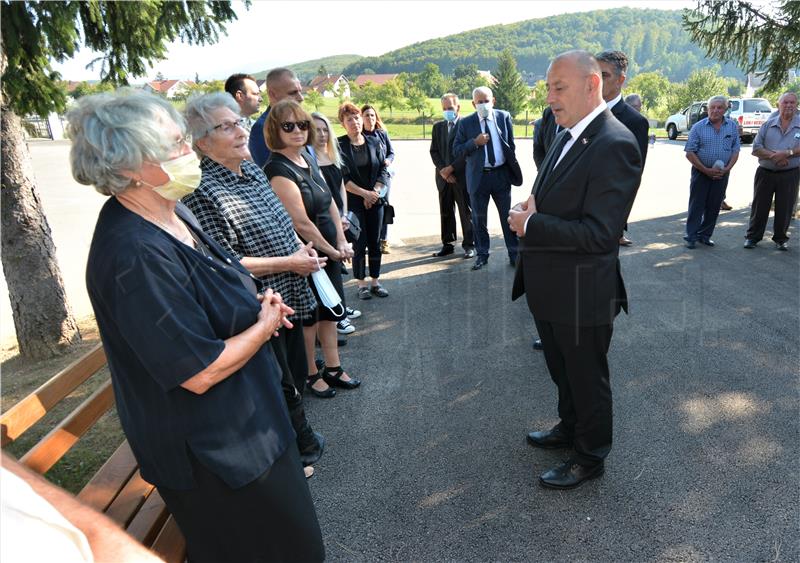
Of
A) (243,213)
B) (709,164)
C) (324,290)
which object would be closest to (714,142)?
(709,164)

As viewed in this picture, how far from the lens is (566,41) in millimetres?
112125

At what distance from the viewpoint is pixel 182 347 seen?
57.9 inches

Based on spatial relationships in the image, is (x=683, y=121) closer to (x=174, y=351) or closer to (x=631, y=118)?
(x=631, y=118)

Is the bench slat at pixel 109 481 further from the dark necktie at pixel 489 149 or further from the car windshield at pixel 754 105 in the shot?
the car windshield at pixel 754 105

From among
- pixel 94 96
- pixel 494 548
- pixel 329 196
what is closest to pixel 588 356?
pixel 494 548

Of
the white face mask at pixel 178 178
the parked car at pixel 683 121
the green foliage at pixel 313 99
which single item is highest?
the green foliage at pixel 313 99

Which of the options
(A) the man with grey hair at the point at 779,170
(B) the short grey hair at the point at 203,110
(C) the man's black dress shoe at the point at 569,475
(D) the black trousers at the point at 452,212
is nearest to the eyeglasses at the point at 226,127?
(B) the short grey hair at the point at 203,110

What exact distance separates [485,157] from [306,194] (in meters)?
3.54

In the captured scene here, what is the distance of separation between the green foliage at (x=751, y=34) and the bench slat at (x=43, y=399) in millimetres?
9387

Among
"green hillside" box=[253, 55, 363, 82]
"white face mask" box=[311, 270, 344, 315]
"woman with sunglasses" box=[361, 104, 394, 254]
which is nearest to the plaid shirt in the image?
"white face mask" box=[311, 270, 344, 315]

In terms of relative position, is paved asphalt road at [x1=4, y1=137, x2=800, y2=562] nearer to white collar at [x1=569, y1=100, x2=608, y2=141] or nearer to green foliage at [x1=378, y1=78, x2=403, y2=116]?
white collar at [x1=569, y1=100, x2=608, y2=141]

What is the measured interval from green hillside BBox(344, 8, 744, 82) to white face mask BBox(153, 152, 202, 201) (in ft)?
317

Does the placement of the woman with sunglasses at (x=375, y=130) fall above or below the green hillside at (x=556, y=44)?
below

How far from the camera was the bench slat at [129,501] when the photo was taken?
2.13m
